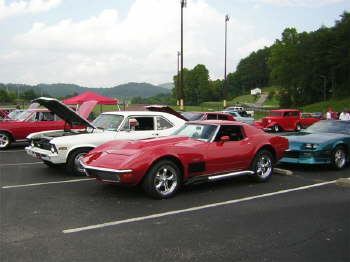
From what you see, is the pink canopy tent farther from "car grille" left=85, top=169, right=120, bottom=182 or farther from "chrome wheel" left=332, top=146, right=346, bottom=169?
"car grille" left=85, top=169, right=120, bottom=182

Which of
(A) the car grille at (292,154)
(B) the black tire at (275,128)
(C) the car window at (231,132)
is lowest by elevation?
(B) the black tire at (275,128)

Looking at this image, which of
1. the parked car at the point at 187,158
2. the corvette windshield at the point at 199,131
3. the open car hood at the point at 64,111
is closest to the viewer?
the parked car at the point at 187,158

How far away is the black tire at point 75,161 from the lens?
8398mm

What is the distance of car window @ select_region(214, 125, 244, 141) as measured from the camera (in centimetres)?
745

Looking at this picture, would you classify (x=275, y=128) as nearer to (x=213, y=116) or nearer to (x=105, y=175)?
(x=213, y=116)

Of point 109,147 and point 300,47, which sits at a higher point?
point 300,47

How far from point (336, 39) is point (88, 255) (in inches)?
3126

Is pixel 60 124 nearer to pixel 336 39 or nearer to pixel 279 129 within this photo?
pixel 279 129

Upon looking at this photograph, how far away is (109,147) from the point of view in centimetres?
700

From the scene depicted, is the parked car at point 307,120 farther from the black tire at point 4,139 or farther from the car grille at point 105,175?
the car grille at point 105,175

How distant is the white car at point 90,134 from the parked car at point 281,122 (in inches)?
654

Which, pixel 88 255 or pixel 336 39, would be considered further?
pixel 336 39

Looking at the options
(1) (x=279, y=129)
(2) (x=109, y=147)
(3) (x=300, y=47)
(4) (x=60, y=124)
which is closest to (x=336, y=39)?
(3) (x=300, y=47)

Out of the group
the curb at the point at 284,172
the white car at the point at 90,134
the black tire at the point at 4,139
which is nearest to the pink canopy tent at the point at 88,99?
the black tire at the point at 4,139
